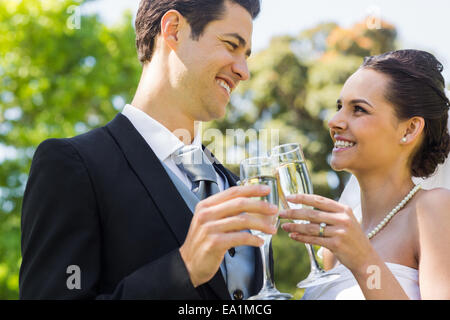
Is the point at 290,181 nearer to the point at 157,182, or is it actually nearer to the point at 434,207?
the point at 157,182

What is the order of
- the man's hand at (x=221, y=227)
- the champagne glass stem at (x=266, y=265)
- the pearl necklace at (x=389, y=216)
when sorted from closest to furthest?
the man's hand at (x=221, y=227) → the champagne glass stem at (x=266, y=265) → the pearl necklace at (x=389, y=216)

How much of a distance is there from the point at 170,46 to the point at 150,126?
64 centimetres

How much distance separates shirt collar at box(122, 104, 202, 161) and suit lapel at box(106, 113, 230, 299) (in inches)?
5.0

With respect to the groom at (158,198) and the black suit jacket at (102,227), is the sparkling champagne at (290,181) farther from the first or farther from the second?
the black suit jacket at (102,227)

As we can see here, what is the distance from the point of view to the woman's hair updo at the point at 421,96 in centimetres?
343

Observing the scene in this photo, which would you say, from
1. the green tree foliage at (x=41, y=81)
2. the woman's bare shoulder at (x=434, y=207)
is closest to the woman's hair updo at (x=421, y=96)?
the woman's bare shoulder at (x=434, y=207)

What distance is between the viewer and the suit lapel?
94.7 inches

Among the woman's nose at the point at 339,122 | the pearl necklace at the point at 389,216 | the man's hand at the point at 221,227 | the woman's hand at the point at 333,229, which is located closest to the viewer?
the man's hand at the point at 221,227

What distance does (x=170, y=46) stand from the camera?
3.30 meters

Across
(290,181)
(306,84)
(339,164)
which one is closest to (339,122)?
(339,164)

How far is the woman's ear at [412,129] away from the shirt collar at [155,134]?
1.57 m

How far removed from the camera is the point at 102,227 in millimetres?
2402

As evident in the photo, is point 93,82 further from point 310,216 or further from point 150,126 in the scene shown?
point 310,216
